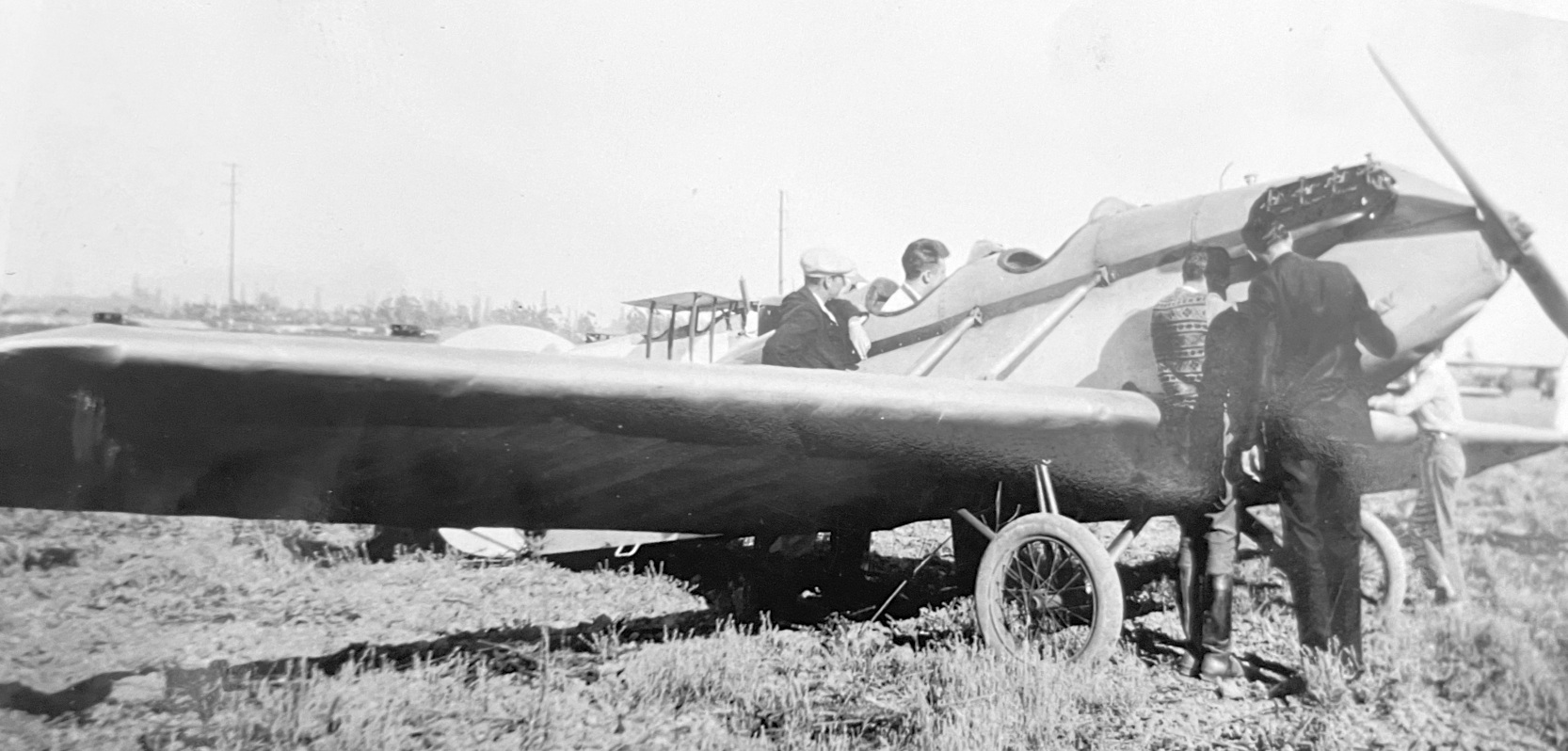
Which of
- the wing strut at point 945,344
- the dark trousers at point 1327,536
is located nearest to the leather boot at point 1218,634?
the dark trousers at point 1327,536

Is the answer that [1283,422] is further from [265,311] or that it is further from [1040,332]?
[265,311]

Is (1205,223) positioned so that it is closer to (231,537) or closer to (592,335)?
(231,537)

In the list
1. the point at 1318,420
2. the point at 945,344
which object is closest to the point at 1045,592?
the point at 1318,420

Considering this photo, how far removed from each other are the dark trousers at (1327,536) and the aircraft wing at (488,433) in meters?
0.36

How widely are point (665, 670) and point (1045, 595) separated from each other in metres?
1.14

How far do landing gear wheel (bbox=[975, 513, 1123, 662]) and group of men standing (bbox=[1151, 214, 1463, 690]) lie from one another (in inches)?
12.8

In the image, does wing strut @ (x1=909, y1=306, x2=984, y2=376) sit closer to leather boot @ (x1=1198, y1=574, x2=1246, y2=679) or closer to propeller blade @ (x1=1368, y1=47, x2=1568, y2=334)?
leather boot @ (x1=1198, y1=574, x2=1246, y2=679)

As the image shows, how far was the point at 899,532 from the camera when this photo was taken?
502 centimetres

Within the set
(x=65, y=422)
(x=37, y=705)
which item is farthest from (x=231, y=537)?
(x=65, y=422)

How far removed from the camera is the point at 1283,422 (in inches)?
78.5

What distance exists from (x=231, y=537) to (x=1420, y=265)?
4119mm

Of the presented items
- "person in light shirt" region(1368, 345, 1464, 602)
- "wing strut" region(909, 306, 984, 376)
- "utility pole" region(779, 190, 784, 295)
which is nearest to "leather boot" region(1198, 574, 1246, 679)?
"person in light shirt" region(1368, 345, 1464, 602)

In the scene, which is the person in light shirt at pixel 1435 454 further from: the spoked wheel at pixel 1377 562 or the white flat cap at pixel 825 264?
the white flat cap at pixel 825 264

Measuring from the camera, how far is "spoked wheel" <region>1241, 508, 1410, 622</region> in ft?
8.41
